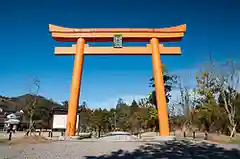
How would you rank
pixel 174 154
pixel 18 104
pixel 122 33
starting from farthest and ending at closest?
pixel 18 104
pixel 122 33
pixel 174 154

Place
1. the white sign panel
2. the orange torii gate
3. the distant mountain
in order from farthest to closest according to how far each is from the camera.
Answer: the distant mountain, the white sign panel, the orange torii gate

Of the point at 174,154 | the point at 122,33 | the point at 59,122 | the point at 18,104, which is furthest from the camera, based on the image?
the point at 18,104

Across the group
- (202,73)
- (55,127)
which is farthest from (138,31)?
(202,73)

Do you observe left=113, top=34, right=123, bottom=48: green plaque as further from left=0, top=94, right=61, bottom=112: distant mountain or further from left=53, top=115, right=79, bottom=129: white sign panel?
left=0, top=94, right=61, bottom=112: distant mountain

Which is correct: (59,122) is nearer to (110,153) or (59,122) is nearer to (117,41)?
(117,41)

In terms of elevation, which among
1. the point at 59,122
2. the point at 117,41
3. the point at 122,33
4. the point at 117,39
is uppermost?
the point at 122,33

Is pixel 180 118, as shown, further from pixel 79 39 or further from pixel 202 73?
pixel 79 39

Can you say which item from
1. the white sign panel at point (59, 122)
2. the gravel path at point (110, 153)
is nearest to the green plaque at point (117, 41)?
the gravel path at point (110, 153)

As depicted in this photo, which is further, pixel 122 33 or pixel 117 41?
pixel 122 33

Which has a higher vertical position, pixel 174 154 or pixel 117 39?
pixel 117 39

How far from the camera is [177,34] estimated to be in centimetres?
1174

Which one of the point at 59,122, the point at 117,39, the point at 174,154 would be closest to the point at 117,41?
the point at 117,39

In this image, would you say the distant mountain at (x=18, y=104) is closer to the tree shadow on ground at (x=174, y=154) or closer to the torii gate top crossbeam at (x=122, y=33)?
the torii gate top crossbeam at (x=122, y=33)

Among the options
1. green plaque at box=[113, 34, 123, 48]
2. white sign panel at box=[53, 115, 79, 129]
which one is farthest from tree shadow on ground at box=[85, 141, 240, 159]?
white sign panel at box=[53, 115, 79, 129]
